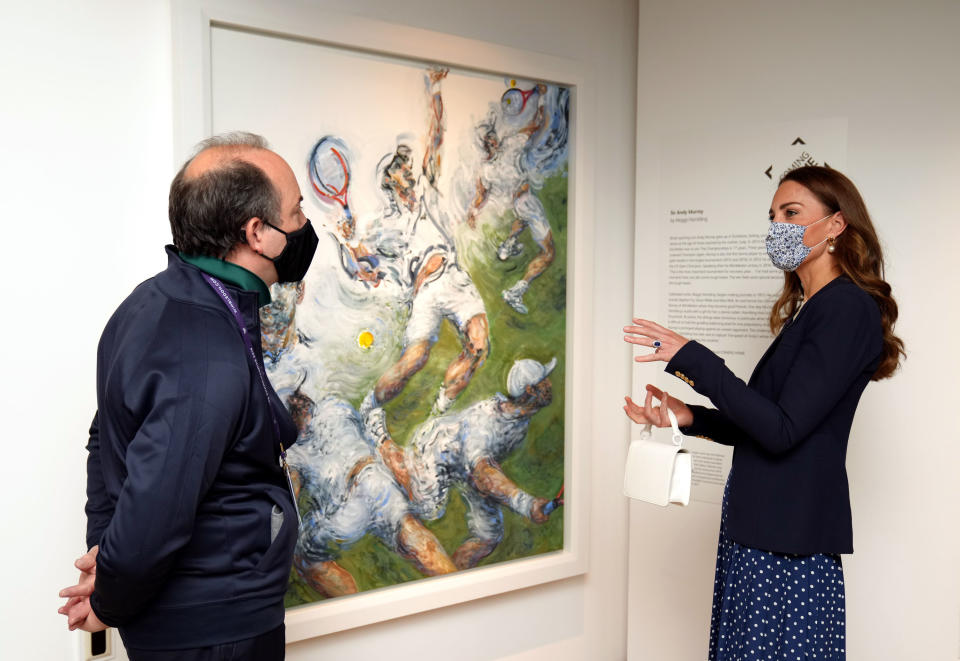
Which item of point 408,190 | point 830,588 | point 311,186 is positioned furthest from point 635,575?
point 311,186

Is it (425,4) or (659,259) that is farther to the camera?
(659,259)

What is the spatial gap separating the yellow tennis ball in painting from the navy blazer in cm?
110

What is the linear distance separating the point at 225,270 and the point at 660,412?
1.42 meters

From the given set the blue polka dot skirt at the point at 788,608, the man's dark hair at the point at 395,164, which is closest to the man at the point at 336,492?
the man's dark hair at the point at 395,164

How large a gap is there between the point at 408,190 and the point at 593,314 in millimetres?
1085

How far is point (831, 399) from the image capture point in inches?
78.7

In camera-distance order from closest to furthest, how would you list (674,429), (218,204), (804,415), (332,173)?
(218,204), (804,415), (674,429), (332,173)

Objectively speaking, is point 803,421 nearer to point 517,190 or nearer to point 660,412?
point 660,412

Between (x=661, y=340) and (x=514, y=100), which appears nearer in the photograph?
(x=661, y=340)

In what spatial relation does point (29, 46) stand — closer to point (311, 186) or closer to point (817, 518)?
point (311, 186)

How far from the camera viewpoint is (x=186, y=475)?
145 cm

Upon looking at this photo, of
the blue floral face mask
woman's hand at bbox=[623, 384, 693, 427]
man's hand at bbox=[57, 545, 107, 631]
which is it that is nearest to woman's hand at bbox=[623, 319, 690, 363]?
woman's hand at bbox=[623, 384, 693, 427]

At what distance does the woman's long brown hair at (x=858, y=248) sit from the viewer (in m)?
2.12

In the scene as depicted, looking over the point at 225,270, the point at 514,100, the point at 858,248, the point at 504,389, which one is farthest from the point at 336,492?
the point at 858,248
